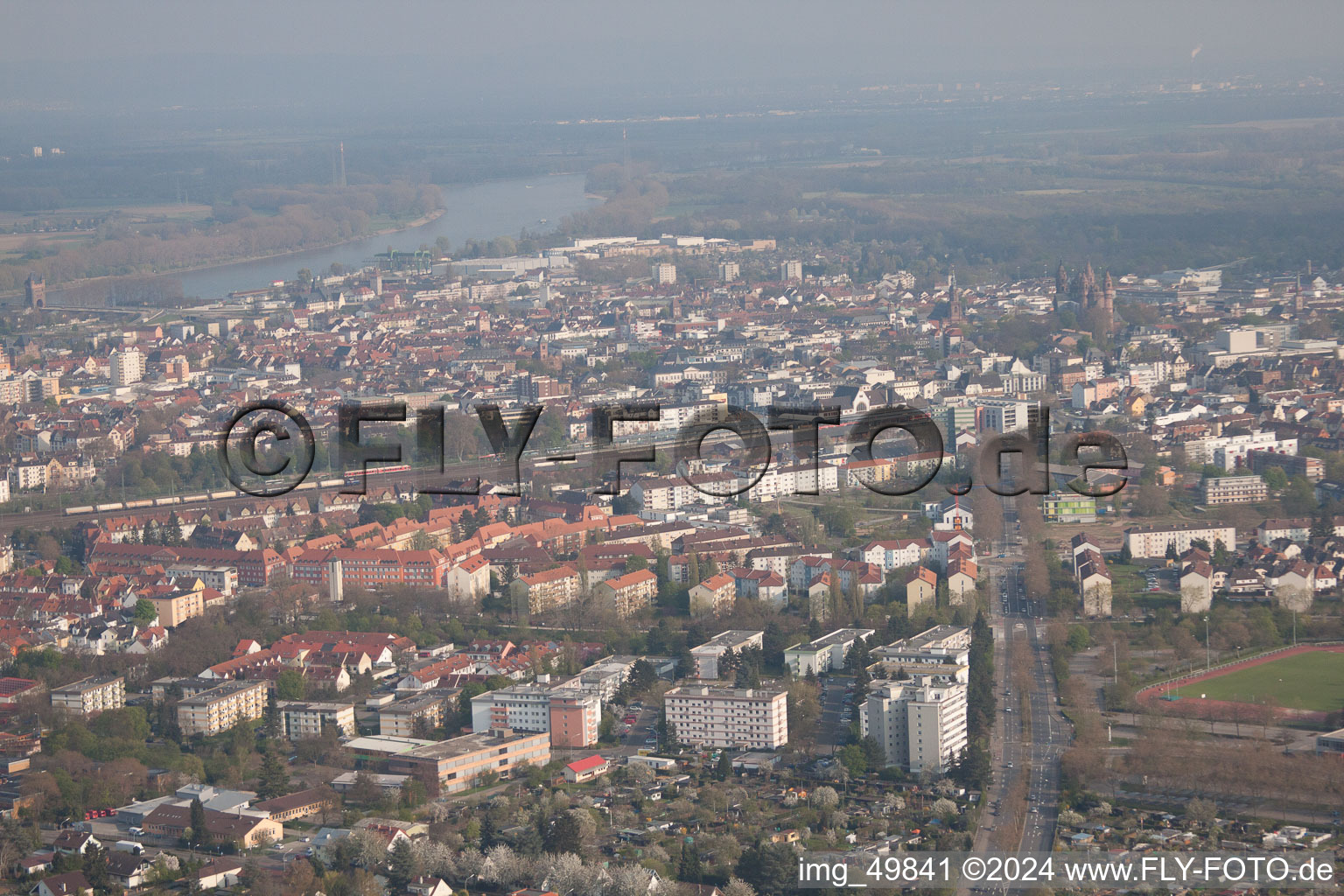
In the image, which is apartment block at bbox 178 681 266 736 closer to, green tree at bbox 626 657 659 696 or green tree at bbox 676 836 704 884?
green tree at bbox 626 657 659 696

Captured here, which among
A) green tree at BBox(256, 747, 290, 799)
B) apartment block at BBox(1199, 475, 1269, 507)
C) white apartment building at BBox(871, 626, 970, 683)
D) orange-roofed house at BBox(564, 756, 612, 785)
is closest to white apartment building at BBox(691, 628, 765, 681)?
white apartment building at BBox(871, 626, 970, 683)

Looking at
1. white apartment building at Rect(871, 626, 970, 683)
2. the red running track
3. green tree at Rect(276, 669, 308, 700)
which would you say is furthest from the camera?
green tree at Rect(276, 669, 308, 700)

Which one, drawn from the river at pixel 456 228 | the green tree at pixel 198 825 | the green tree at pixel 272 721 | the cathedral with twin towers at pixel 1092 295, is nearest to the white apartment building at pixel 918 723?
the green tree at pixel 272 721

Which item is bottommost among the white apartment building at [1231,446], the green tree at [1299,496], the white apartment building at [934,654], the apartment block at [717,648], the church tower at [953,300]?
the apartment block at [717,648]

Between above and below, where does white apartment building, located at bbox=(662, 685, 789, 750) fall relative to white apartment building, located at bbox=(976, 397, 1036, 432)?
below

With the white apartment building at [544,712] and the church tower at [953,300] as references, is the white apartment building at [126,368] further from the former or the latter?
the white apartment building at [544,712]

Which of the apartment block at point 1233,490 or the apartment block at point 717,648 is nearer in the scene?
the apartment block at point 717,648

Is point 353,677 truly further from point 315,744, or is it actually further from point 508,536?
point 508,536
